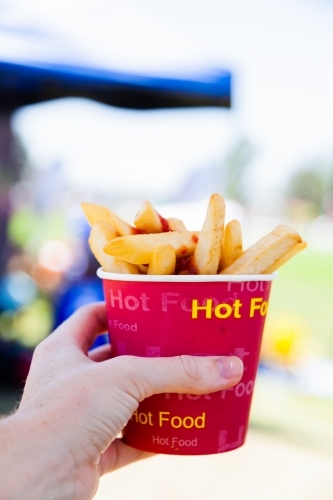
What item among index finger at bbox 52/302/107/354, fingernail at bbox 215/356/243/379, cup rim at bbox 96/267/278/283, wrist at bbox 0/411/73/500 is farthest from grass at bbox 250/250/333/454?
wrist at bbox 0/411/73/500

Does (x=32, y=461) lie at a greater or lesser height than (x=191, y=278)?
lesser

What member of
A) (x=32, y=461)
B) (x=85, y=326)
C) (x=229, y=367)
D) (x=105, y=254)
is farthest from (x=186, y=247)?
(x=32, y=461)

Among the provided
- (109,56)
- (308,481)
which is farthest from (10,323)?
(308,481)

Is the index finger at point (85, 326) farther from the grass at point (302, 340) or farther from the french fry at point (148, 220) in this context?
the grass at point (302, 340)

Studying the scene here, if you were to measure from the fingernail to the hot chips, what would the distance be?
21 centimetres

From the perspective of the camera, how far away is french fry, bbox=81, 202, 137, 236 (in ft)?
4.63

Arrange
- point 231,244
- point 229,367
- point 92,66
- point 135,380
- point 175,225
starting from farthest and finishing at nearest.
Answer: point 92,66
point 175,225
point 231,244
point 229,367
point 135,380

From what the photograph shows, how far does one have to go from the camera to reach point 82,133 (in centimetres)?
435

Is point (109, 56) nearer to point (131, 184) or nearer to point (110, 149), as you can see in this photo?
point (110, 149)

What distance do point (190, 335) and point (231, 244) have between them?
262 mm

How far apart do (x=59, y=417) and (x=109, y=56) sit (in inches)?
128

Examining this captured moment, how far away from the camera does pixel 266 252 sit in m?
1.31

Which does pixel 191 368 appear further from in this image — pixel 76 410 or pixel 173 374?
pixel 76 410

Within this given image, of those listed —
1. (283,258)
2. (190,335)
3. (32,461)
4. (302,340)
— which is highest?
(283,258)
